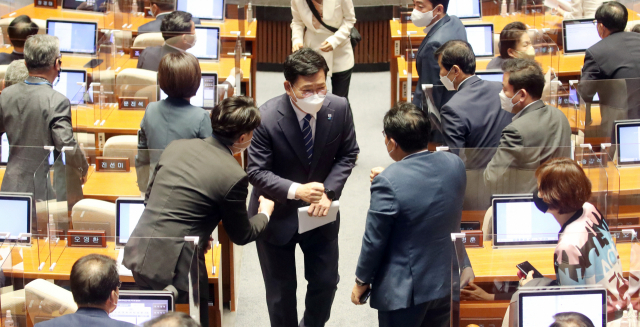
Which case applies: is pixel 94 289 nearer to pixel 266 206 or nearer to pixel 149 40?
pixel 266 206

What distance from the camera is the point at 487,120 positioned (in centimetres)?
398

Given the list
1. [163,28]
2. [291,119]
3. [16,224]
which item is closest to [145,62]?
[163,28]

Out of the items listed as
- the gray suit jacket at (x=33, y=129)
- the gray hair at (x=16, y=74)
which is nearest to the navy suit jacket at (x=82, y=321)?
the gray suit jacket at (x=33, y=129)

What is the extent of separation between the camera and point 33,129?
408cm

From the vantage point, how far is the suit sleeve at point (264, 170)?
332 centimetres

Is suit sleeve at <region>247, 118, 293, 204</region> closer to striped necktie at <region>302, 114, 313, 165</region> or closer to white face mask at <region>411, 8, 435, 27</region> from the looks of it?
striped necktie at <region>302, 114, 313, 165</region>

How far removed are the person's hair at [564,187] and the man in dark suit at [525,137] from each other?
0.85m

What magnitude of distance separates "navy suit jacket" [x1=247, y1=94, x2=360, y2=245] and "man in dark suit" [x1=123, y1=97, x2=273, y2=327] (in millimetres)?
408

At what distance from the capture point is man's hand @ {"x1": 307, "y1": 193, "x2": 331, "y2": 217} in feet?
10.8

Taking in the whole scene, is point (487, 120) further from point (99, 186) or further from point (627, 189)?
point (99, 186)

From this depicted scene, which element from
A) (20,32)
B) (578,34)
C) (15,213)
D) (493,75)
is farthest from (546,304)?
(578,34)

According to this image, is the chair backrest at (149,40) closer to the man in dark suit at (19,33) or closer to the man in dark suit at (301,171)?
the man in dark suit at (19,33)

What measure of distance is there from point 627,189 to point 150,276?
2.74 meters

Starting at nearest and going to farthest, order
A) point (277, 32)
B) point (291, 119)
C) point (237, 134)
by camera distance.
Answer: point (237, 134) → point (291, 119) → point (277, 32)
